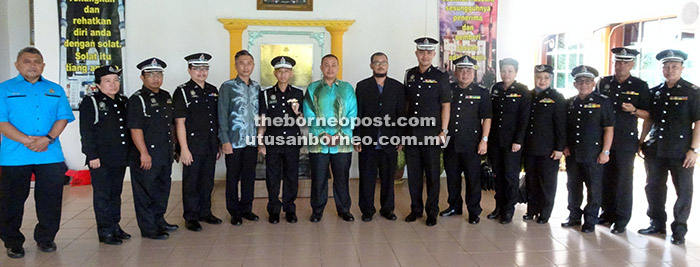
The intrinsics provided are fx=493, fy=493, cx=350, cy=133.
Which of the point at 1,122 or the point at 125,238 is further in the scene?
the point at 125,238

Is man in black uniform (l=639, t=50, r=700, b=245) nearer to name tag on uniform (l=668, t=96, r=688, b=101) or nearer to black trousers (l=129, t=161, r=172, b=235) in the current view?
name tag on uniform (l=668, t=96, r=688, b=101)

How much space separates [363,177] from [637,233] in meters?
2.37

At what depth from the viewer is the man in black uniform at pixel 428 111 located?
4.29 metres

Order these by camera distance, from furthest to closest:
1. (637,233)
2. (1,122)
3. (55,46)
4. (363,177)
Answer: (55,46) → (363,177) → (637,233) → (1,122)

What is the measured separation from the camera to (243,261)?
3.44 metres

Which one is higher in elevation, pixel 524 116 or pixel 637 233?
pixel 524 116

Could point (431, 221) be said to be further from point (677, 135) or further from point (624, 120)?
point (677, 135)

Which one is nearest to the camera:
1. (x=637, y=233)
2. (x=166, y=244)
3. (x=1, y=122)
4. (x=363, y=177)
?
(x=1, y=122)

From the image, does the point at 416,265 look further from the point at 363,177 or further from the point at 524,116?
the point at 524,116

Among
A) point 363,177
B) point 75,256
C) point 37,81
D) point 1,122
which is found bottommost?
point 75,256

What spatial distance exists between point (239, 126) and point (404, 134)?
1.45 meters

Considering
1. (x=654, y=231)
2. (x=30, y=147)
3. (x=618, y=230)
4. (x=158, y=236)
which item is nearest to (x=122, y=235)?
(x=158, y=236)

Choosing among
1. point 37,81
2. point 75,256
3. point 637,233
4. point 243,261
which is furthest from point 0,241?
point 637,233

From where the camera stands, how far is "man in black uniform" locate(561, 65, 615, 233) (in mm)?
4086
